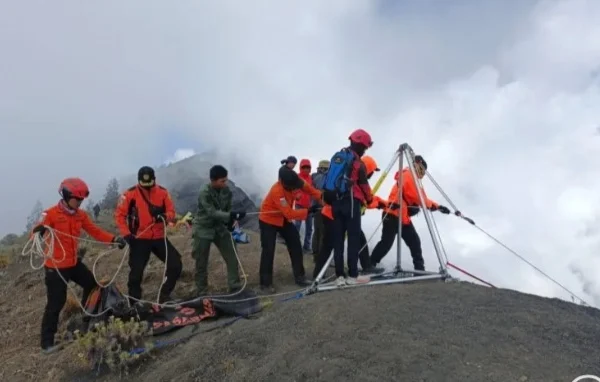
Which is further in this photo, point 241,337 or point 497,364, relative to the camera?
point 241,337

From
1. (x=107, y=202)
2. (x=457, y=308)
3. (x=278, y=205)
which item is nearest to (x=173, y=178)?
(x=107, y=202)

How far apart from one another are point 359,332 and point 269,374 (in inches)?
40.7

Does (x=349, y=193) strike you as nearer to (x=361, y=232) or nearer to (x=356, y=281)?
(x=356, y=281)

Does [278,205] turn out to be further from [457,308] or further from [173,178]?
[173,178]

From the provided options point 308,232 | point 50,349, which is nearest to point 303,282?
point 308,232

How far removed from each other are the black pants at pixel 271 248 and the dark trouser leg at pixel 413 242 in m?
1.92

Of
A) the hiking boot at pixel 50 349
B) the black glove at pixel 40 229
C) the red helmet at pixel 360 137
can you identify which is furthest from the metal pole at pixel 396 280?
the black glove at pixel 40 229

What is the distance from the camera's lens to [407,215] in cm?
856

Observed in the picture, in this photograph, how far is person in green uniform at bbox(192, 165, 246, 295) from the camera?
7.73 m

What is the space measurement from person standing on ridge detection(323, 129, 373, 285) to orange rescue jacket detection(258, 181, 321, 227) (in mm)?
885

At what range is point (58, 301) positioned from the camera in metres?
6.79

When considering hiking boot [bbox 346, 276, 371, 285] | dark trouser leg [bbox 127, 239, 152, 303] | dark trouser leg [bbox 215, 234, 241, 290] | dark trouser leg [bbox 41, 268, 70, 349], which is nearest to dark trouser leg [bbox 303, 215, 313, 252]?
dark trouser leg [bbox 215, 234, 241, 290]

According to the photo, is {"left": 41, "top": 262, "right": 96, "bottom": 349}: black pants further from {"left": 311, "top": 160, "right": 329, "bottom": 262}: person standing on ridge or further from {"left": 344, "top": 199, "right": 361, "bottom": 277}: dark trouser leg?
{"left": 311, "top": 160, "right": 329, "bottom": 262}: person standing on ridge

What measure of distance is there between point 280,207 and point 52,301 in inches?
140
